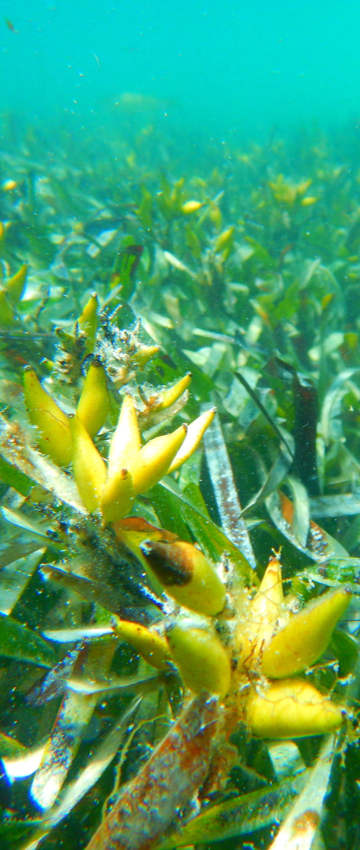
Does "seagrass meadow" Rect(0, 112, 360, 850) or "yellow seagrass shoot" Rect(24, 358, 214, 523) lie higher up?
"yellow seagrass shoot" Rect(24, 358, 214, 523)

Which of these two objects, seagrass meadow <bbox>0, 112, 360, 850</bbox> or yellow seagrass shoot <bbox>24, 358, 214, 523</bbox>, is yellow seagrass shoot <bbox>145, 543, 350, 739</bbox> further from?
yellow seagrass shoot <bbox>24, 358, 214, 523</bbox>

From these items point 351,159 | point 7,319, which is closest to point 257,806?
point 7,319

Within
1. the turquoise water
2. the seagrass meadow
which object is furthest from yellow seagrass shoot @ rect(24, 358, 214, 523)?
the turquoise water

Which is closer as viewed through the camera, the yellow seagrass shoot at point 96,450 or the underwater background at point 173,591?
the underwater background at point 173,591

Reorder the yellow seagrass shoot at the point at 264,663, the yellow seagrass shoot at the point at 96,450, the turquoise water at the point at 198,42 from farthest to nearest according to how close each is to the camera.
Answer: the turquoise water at the point at 198,42 < the yellow seagrass shoot at the point at 96,450 < the yellow seagrass shoot at the point at 264,663

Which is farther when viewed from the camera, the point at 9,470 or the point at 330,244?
the point at 330,244

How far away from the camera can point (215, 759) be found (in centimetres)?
68

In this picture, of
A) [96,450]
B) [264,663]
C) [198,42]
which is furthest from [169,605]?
[198,42]

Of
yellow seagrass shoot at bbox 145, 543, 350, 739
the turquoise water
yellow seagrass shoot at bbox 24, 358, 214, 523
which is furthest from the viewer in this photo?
the turquoise water

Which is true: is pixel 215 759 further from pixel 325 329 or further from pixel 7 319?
pixel 325 329

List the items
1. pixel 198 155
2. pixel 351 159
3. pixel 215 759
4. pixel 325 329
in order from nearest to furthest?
pixel 215 759 → pixel 325 329 → pixel 351 159 → pixel 198 155

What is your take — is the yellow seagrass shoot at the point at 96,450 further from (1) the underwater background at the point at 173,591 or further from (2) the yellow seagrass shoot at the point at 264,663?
(2) the yellow seagrass shoot at the point at 264,663

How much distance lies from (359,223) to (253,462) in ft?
11.5

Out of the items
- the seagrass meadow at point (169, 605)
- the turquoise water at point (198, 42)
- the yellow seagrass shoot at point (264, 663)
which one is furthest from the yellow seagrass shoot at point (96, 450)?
the turquoise water at point (198, 42)
